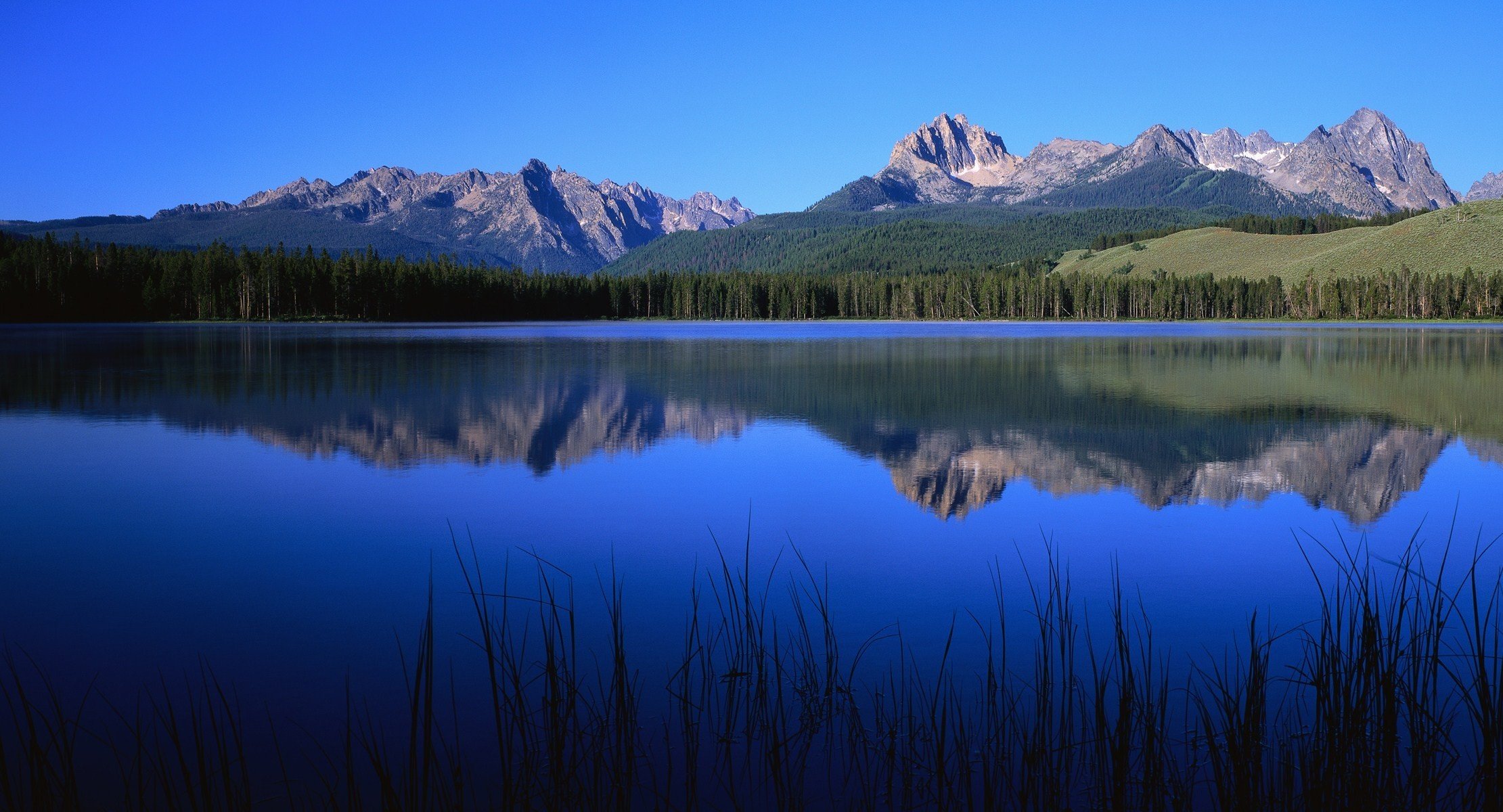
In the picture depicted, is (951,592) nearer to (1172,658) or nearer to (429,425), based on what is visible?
(1172,658)

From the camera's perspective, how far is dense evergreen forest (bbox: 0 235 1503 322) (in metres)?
118

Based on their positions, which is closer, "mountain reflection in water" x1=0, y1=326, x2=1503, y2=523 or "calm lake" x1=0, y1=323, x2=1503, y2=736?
"calm lake" x1=0, y1=323, x2=1503, y2=736

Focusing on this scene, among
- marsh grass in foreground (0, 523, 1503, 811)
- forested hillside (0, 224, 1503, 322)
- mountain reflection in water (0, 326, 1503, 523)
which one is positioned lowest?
marsh grass in foreground (0, 523, 1503, 811)

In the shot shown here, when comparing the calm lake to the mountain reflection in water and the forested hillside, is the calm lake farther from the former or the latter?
the forested hillside

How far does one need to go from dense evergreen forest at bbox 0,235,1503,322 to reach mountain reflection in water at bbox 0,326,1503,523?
244 feet

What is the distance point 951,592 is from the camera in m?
9.35

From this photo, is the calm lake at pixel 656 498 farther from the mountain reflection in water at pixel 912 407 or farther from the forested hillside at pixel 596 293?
the forested hillside at pixel 596 293

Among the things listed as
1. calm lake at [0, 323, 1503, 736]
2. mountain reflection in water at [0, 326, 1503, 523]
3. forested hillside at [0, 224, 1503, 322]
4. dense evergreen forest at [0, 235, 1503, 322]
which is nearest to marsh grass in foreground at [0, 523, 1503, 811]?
calm lake at [0, 323, 1503, 736]

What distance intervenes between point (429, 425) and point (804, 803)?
57.0 ft

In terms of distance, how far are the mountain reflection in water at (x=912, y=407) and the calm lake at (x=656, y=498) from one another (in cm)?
15

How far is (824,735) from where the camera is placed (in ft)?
20.5

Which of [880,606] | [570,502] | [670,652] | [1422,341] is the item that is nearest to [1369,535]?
[880,606]

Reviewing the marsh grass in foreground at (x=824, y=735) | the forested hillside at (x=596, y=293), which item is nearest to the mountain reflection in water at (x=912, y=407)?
the marsh grass in foreground at (x=824, y=735)

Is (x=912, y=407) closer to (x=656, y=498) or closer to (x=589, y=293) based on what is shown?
(x=656, y=498)
